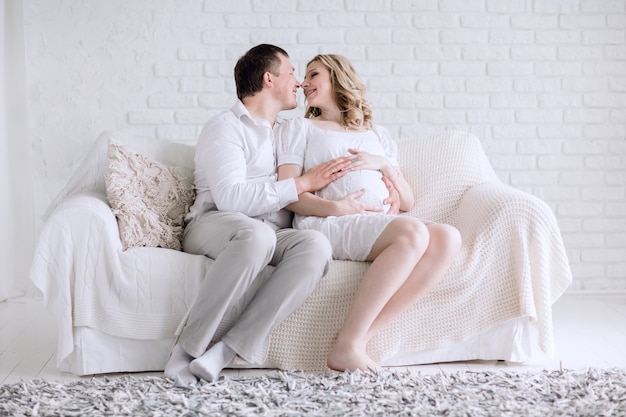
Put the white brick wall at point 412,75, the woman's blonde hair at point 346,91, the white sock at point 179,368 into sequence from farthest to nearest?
the white brick wall at point 412,75, the woman's blonde hair at point 346,91, the white sock at point 179,368

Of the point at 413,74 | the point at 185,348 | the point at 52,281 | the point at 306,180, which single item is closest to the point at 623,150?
the point at 413,74

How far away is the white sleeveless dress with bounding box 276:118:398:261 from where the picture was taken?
104 inches

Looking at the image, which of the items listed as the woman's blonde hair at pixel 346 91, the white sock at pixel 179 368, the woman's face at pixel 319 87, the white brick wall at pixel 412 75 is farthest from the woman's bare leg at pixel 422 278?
the white brick wall at pixel 412 75

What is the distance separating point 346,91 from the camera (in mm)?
2996

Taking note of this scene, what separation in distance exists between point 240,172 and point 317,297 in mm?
537

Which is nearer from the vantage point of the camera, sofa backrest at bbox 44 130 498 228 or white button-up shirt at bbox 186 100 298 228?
white button-up shirt at bbox 186 100 298 228

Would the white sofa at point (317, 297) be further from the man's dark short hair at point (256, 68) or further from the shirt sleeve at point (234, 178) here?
the man's dark short hair at point (256, 68)

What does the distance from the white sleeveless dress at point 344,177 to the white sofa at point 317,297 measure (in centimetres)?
9

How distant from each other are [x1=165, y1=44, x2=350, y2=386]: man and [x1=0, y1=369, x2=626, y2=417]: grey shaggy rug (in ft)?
0.44

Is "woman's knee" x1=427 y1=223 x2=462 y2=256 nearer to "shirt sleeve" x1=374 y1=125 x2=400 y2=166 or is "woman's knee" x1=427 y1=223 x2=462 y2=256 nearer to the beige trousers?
the beige trousers

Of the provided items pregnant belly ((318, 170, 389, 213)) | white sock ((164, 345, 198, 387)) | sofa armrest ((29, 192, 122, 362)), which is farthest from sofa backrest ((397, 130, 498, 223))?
sofa armrest ((29, 192, 122, 362))

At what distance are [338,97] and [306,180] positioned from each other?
432 millimetres

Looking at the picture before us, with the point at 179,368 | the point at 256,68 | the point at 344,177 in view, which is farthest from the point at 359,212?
the point at 179,368

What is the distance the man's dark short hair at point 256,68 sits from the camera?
2.93 m
